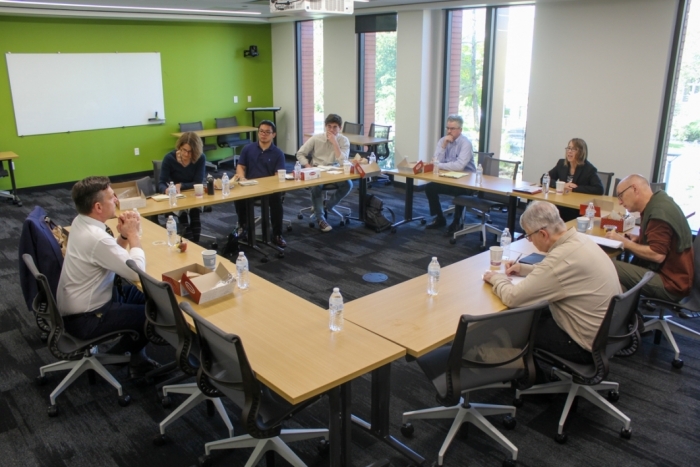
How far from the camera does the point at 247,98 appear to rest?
1119 cm

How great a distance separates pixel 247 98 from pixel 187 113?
1343mm

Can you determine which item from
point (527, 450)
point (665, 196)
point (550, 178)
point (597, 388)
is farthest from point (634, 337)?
point (550, 178)

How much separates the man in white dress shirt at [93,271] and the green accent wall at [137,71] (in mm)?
6474

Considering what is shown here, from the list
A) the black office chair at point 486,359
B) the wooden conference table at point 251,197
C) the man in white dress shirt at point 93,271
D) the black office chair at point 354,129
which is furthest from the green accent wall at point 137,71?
the black office chair at point 486,359

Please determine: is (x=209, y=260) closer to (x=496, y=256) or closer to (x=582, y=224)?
(x=496, y=256)

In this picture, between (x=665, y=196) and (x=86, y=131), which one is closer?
(x=665, y=196)

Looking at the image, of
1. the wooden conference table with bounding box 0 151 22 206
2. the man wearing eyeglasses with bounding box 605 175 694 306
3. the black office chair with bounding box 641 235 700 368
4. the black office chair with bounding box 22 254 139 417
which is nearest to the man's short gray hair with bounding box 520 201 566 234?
the man wearing eyeglasses with bounding box 605 175 694 306

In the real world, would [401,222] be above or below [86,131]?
below

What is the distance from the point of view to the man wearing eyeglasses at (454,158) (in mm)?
6684

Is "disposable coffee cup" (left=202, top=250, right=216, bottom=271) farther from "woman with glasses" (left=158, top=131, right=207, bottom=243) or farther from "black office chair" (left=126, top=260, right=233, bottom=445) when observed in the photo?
"woman with glasses" (left=158, top=131, right=207, bottom=243)

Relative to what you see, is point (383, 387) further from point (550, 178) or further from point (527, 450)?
point (550, 178)

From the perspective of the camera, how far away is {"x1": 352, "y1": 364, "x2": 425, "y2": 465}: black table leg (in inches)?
112

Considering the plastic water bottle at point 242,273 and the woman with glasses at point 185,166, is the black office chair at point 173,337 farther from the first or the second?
the woman with glasses at point 185,166

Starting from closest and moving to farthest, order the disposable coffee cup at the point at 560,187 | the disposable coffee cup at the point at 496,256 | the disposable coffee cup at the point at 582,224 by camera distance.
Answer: the disposable coffee cup at the point at 496,256, the disposable coffee cup at the point at 582,224, the disposable coffee cup at the point at 560,187
